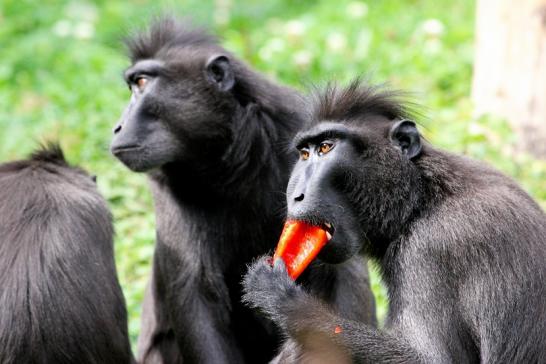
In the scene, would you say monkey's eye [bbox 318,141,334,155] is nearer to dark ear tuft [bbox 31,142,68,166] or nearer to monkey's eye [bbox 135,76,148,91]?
dark ear tuft [bbox 31,142,68,166]

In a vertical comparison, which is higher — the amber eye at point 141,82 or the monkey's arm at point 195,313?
the amber eye at point 141,82

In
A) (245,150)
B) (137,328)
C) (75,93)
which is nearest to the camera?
(245,150)

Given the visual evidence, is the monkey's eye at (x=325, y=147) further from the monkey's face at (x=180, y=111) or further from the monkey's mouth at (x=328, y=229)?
the monkey's face at (x=180, y=111)

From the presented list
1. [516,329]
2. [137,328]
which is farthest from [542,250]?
[137,328]

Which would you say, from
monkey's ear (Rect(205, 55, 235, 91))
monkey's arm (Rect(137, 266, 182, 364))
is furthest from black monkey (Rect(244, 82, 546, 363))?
monkey's arm (Rect(137, 266, 182, 364))

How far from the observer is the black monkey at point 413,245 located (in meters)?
5.55

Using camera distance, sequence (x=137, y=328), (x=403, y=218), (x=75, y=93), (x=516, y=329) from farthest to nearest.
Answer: (x=75, y=93) → (x=137, y=328) → (x=403, y=218) → (x=516, y=329)

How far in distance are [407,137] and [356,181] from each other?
37 cm

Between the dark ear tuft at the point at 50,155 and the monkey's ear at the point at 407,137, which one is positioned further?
the dark ear tuft at the point at 50,155

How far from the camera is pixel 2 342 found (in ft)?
19.8

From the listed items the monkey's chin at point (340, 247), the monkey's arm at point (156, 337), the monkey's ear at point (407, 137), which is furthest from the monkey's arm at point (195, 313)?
the monkey's ear at point (407, 137)

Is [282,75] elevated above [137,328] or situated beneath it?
elevated above

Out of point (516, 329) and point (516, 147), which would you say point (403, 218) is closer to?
point (516, 329)

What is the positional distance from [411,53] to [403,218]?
6.89m
